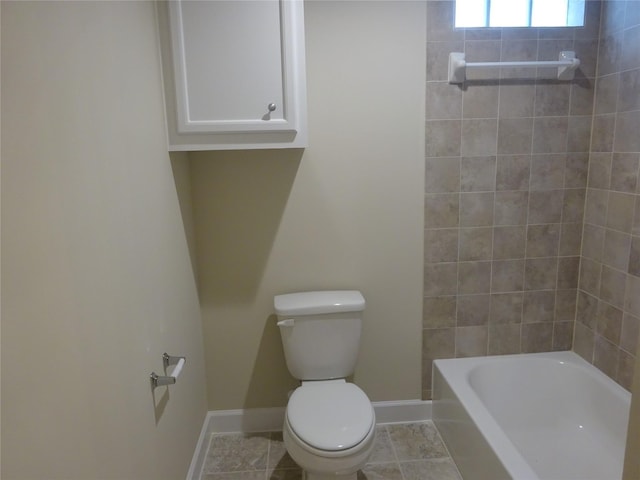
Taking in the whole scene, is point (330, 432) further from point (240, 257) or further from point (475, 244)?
point (475, 244)

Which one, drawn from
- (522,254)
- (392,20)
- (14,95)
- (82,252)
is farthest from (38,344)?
(522,254)

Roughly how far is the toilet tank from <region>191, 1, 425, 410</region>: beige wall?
0.17 meters

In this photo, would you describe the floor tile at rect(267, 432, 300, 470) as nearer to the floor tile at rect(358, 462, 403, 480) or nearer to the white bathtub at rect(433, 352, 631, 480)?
the floor tile at rect(358, 462, 403, 480)

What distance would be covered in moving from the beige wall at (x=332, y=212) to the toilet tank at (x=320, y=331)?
0.54ft

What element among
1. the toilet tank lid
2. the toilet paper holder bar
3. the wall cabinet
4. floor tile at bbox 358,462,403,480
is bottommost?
floor tile at bbox 358,462,403,480

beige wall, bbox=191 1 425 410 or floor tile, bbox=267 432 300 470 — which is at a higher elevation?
beige wall, bbox=191 1 425 410

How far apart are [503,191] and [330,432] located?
4.63ft

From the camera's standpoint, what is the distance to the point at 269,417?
2363 mm

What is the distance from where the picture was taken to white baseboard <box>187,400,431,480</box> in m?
2.35

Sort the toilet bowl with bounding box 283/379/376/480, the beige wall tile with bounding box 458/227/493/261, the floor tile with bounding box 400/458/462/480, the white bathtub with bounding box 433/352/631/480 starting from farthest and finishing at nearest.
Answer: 1. the beige wall tile with bounding box 458/227/493/261
2. the floor tile with bounding box 400/458/462/480
3. the white bathtub with bounding box 433/352/631/480
4. the toilet bowl with bounding box 283/379/376/480

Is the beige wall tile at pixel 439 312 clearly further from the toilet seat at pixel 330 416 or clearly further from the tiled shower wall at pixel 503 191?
the toilet seat at pixel 330 416

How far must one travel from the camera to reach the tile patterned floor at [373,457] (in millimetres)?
2041

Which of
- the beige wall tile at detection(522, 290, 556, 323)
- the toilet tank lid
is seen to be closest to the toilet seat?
the toilet tank lid

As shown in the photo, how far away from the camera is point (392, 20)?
2.02m
